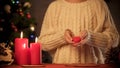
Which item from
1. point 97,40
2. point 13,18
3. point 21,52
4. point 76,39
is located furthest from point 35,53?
point 13,18

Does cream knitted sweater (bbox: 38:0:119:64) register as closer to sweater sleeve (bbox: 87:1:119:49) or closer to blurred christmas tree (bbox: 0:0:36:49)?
sweater sleeve (bbox: 87:1:119:49)

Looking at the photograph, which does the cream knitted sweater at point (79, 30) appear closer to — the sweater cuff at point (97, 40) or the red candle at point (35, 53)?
the sweater cuff at point (97, 40)

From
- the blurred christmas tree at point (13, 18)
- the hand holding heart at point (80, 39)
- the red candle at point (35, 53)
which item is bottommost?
the red candle at point (35, 53)

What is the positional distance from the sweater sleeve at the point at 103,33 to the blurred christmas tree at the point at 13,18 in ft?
3.24

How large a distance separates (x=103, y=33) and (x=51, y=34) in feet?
0.67

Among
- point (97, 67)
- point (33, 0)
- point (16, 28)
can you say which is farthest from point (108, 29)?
point (16, 28)

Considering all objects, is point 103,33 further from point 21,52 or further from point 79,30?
point 21,52

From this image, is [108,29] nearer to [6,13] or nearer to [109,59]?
[109,59]

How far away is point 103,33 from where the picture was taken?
1143 millimetres

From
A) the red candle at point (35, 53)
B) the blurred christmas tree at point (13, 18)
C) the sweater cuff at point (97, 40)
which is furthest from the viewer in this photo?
the blurred christmas tree at point (13, 18)

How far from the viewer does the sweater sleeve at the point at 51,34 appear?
1136mm

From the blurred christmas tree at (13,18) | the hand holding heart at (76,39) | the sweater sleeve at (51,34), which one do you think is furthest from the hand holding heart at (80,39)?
the blurred christmas tree at (13,18)

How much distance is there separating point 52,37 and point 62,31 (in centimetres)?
5

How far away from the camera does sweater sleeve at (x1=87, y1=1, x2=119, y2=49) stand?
111cm
